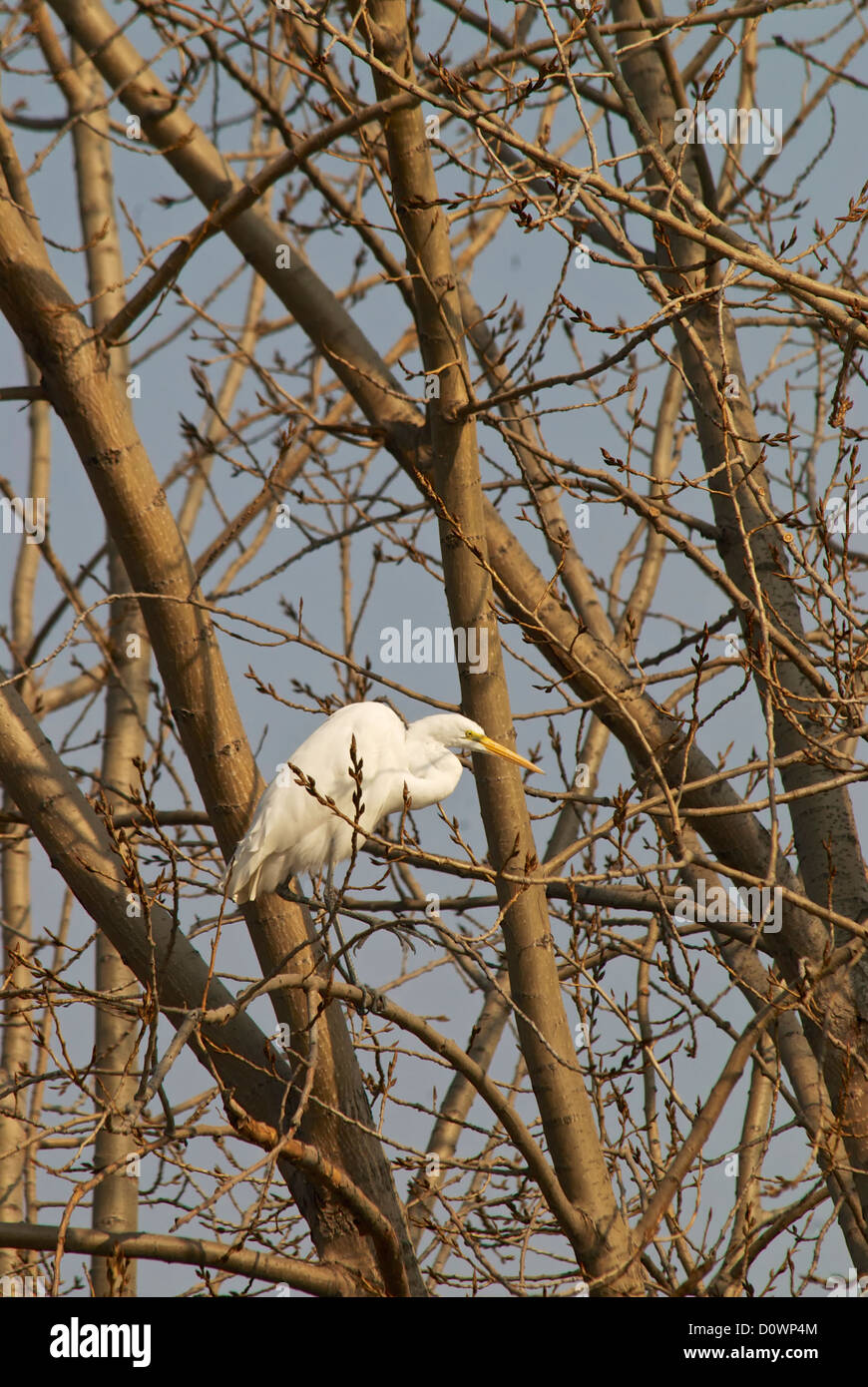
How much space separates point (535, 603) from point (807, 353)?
3642 millimetres

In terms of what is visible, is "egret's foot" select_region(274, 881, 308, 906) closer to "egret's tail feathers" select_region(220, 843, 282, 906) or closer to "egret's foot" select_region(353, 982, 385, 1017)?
"egret's tail feathers" select_region(220, 843, 282, 906)

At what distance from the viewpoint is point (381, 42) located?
14.1 ft

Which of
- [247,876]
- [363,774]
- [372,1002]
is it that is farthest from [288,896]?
[372,1002]

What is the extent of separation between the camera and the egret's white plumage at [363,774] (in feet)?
17.0

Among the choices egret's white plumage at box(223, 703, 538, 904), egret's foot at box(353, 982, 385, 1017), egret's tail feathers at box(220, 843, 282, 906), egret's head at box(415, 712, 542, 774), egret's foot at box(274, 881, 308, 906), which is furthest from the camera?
egret's white plumage at box(223, 703, 538, 904)

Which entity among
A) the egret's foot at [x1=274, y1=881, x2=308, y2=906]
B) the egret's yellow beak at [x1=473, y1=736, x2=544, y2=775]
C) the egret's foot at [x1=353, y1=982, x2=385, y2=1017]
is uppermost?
the egret's yellow beak at [x1=473, y1=736, x2=544, y2=775]

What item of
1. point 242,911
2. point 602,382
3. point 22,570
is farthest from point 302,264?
point 22,570

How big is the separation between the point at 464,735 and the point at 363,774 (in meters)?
0.47

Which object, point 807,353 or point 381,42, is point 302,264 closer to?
point 381,42

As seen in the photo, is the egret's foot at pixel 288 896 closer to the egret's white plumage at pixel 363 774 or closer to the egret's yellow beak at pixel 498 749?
the egret's white plumage at pixel 363 774

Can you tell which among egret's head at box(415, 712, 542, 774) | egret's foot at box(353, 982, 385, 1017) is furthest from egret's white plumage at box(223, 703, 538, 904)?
egret's foot at box(353, 982, 385, 1017)

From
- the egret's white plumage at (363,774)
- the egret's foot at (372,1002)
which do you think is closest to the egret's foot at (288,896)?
the egret's white plumage at (363,774)

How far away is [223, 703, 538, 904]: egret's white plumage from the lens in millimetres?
5195
